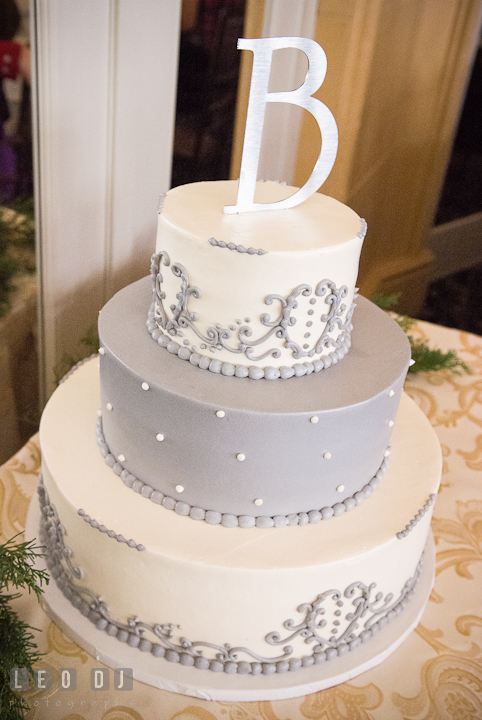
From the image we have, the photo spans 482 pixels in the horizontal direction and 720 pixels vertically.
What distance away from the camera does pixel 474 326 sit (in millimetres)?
4270

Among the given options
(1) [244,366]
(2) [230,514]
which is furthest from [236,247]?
(2) [230,514]

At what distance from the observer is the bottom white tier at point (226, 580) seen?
4.36 feet

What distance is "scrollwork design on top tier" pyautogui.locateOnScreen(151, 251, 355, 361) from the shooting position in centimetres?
129

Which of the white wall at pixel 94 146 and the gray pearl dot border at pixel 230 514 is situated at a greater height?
the white wall at pixel 94 146

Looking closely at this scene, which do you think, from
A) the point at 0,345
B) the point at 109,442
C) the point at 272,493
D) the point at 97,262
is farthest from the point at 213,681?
the point at 97,262

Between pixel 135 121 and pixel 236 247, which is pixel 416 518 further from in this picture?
pixel 135 121

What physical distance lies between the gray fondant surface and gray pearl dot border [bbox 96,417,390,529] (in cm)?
1

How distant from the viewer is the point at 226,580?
4.28 ft

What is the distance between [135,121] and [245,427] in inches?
51.9

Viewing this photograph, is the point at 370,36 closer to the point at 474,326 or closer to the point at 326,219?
the point at 326,219

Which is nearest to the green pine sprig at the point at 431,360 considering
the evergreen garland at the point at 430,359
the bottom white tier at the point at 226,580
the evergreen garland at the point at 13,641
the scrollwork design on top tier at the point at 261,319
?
the evergreen garland at the point at 430,359

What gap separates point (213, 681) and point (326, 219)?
1.14 m

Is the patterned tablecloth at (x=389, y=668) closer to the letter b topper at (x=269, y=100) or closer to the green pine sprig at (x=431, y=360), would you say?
the green pine sprig at (x=431, y=360)

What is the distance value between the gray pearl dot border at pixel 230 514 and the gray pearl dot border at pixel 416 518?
0.12m
